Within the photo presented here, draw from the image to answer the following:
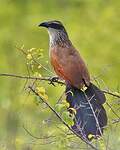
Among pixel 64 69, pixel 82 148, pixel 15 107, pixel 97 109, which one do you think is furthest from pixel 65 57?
pixel 15 107

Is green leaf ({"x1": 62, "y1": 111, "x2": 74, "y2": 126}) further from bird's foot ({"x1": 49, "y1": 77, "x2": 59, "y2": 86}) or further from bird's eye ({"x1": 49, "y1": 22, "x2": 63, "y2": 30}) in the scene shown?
bird's eye ({"x1": 49, "y1": 22, "x2": 63, "y2": 30})

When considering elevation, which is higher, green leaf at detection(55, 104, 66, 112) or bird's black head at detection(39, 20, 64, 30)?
bird's black head at detection(39, 20, 64, 30)

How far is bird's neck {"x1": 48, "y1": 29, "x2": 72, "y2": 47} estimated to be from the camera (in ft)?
16.9

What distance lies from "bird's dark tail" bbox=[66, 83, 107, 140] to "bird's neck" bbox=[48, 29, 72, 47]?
514 millimetres

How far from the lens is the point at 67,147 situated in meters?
4.26

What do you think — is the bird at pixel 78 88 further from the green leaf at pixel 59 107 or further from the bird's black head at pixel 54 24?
the green leaf at pixel 59 107

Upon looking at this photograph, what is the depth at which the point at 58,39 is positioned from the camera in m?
5.19

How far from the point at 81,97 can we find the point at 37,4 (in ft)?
24.6

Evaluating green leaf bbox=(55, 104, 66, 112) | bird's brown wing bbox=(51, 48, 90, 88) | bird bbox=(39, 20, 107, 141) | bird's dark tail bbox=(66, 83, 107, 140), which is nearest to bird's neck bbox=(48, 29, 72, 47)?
bird bbox=(39, 20, 107, 141)

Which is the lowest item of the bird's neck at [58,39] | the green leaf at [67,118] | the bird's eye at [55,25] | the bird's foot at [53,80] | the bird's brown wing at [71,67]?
the green leaf at [67,118]

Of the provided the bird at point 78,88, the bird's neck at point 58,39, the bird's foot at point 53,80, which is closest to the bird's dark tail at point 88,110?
the bird at point 78,88

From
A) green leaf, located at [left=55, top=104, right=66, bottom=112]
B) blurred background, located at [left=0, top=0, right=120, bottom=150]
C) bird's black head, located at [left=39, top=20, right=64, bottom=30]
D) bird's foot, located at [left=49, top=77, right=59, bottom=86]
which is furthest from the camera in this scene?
blurred background, located at [left=0, top=0, right=120, bottom=150]

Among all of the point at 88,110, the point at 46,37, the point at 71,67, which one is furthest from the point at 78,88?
the point at 46,37

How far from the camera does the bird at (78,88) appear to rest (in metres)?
4.23
